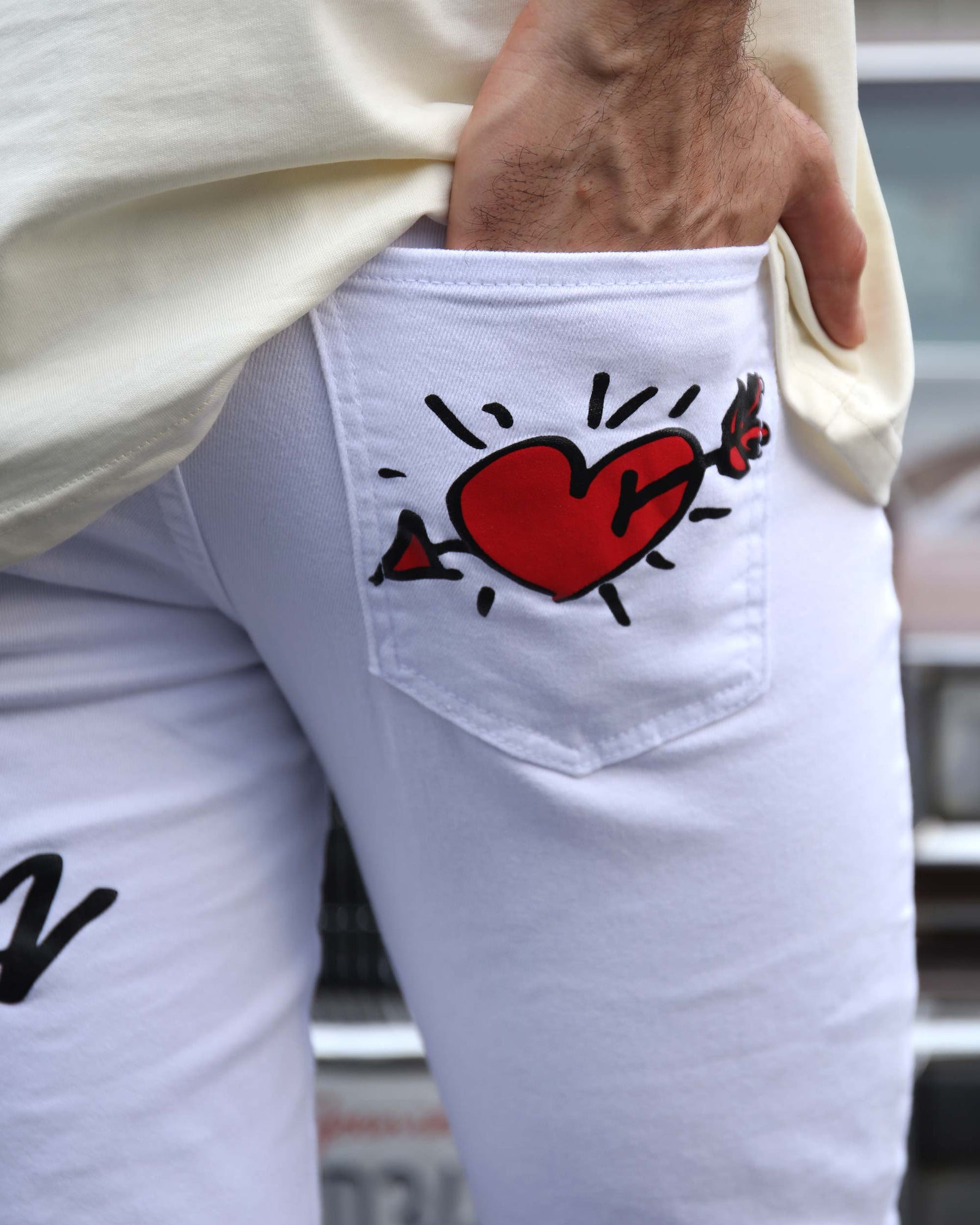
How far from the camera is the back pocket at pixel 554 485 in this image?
58 centimetres

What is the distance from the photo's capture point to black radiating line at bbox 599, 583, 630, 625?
1.98 ft

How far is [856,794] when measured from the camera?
674mm

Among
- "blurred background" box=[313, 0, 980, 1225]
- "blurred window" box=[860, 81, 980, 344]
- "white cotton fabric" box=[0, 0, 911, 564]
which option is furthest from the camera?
"blurred window" box=[860, 81, 980, 344]

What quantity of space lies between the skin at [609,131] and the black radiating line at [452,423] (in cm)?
8

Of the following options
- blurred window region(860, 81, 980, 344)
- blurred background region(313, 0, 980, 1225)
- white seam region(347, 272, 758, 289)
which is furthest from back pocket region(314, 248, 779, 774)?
blurred window region(860, 81, 980, 344)

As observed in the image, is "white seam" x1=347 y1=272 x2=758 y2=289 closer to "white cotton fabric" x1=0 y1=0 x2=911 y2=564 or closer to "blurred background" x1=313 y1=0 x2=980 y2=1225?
"white cotton fabric" x1=0 y1=0 x2=911 y2=564

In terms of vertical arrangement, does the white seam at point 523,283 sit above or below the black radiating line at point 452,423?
above

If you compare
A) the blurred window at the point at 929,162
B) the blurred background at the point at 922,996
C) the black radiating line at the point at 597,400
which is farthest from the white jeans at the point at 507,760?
the blurred window at the point at 929,162

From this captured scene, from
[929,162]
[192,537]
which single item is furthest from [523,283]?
[929,162]

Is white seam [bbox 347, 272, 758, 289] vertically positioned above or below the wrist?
below

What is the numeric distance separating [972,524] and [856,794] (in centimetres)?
104

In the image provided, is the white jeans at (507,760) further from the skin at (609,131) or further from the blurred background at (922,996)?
the blurred background at (922,996)

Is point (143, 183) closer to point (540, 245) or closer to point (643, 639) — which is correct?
point (540, 245)

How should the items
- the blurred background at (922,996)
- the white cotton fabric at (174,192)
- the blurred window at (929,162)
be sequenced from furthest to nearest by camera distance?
the blurred window at (929,162) < the blurred background at (922,996) < the white cotton fabric at (174,192)
